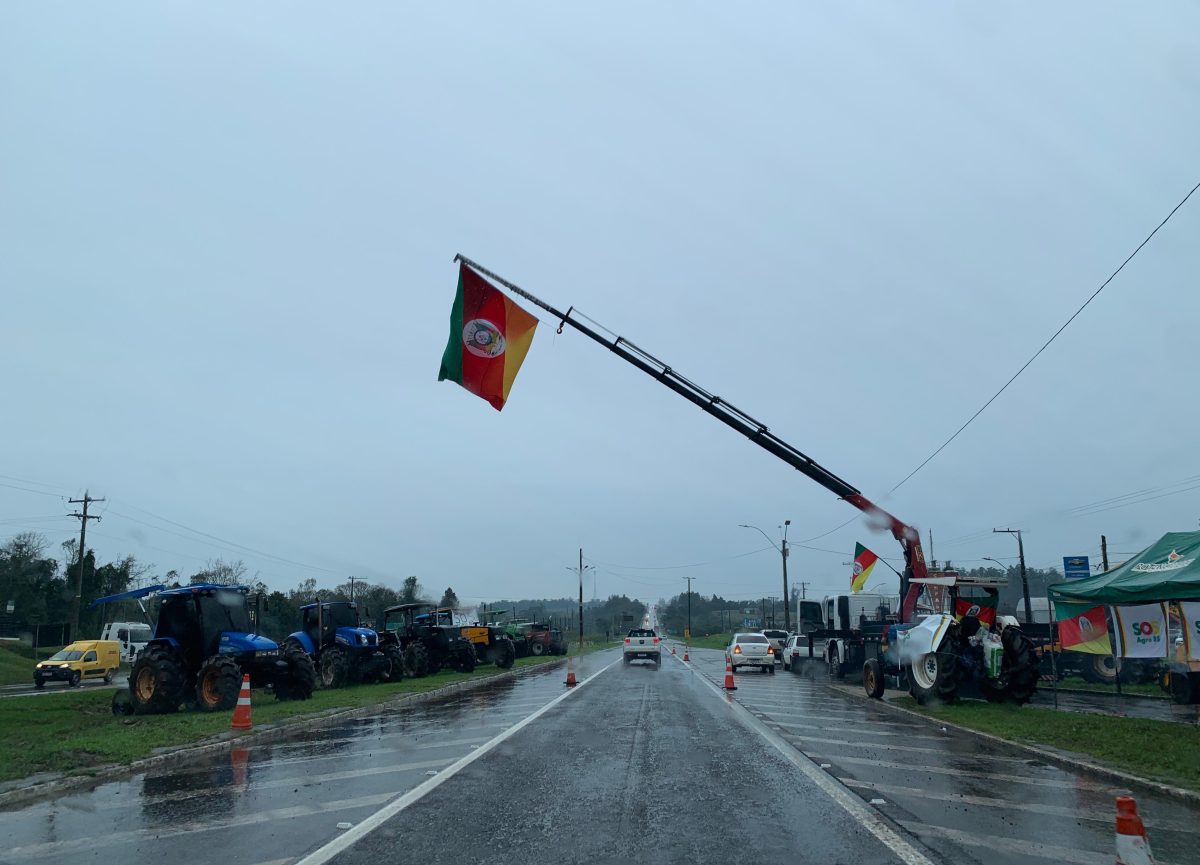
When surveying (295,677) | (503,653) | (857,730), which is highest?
(295,677)

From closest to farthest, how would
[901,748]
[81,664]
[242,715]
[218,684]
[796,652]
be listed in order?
[901,748]
[242,715]
[218,684]
[81,664]
[796,652]

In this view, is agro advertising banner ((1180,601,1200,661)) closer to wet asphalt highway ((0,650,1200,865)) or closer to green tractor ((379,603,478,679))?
wet asphalt highway ((0,650,1200,865))

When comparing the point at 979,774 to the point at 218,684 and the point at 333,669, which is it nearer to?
the point at 218,684

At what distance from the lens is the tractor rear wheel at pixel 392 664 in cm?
2894

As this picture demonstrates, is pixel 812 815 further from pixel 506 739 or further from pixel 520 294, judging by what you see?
pixel 520 294

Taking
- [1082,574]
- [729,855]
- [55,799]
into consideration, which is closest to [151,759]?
[55,799]

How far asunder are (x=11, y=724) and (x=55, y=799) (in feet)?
27.5

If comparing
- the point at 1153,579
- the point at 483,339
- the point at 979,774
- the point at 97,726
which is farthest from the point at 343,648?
the point at 1153,579

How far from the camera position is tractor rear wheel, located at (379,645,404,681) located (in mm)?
28938

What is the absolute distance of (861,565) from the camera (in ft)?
128

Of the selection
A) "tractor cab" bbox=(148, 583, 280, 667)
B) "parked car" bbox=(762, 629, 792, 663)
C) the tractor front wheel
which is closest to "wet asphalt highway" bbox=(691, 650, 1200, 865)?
the tractor front wheel

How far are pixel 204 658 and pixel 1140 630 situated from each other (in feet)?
70.0

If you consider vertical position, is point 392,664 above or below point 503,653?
above

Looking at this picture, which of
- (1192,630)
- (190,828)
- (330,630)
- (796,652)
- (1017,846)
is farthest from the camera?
(796,652)
